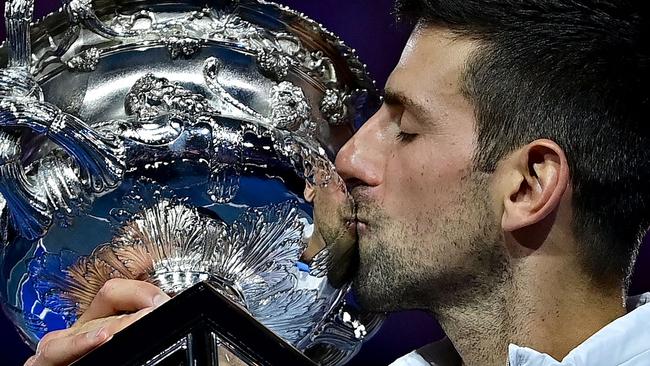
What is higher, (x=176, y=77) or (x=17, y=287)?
(x=176, y=77)

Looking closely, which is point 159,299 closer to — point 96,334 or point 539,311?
point 96,334

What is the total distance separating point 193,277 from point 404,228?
0.20 m

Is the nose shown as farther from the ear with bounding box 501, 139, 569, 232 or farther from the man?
the ear with bounding box 501, 139, 569, 232

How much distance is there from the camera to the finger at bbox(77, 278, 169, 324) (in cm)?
87

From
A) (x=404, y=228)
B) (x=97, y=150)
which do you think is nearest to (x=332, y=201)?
(x=404, y=228)

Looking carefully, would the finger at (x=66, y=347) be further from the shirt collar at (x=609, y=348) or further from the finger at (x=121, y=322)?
the shirt collar at (x=609, y=348)

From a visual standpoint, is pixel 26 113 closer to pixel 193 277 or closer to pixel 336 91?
pixel 193 277

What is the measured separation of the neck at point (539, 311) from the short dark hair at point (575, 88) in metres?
0.03

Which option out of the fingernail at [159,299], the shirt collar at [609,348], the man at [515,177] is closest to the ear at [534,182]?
the man at [515,177]

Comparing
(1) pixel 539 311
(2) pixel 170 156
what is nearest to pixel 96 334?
(2) pixel 170 156

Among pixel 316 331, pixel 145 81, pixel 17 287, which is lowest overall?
pixel 316 331

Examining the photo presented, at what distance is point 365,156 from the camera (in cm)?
99

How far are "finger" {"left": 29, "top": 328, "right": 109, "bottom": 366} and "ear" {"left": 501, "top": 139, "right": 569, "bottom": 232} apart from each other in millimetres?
364

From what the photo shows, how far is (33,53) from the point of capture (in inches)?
37.8
